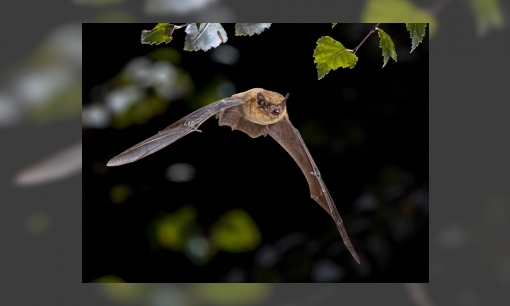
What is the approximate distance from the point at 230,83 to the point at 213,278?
0.64 meters

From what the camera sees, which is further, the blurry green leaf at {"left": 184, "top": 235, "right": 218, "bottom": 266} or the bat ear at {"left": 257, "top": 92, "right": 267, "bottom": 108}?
the blurry green leaf at {"left": 184, "top": 235, "right": 218, "bottom": 266}

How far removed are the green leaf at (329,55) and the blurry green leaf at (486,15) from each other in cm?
44

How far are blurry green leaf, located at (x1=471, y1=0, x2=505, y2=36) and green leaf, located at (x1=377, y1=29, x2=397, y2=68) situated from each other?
0.98 feet

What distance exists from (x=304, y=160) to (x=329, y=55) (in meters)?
0.34

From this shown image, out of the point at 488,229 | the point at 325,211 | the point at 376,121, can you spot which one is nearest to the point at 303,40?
the point at 376,121

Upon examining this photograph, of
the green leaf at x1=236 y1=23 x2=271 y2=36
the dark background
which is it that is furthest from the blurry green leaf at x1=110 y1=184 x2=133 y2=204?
the green leaf at x1=236 y1=23 x2=271 y2=36

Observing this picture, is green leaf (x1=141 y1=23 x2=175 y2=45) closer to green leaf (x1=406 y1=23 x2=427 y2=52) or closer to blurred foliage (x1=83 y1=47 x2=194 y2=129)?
blurred foliage (x1=83 y1=47 x2=194 y2=129)

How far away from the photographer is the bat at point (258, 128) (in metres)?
1.92

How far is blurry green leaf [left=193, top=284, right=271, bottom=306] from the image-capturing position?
7.23 ft

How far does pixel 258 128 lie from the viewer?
7.00 ft

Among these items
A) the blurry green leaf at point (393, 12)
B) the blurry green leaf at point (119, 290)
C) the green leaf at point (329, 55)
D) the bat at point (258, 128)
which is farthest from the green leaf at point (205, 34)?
the blurry green leaf at point (119, 290)

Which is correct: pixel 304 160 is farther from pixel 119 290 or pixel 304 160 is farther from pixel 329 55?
pixel 119 290

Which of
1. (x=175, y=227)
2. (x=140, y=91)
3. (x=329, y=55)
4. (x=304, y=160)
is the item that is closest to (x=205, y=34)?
(x=140, y=91)

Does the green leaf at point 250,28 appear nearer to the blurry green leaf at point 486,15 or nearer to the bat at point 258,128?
the bat at point 258,128
